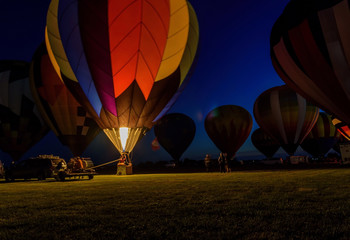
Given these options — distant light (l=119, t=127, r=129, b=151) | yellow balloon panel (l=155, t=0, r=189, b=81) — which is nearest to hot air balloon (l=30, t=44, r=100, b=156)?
distant light (l=119, t=127, r=129, b=151)

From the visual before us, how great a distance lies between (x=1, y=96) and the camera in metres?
24.6

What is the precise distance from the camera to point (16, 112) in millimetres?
24766

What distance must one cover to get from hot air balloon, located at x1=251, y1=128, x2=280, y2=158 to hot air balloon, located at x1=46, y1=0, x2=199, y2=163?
1433 inches

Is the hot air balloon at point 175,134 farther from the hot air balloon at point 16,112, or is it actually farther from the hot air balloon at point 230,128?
the hot air balloon at point 16,112

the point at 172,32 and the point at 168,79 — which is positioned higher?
the point at 172,32

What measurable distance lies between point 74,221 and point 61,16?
1394 cm

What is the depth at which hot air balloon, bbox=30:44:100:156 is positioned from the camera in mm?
21266

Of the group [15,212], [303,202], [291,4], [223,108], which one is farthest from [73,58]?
[223,108]

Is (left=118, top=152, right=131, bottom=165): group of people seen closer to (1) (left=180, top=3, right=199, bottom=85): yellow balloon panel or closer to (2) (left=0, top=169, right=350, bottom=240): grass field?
(1) (left=180, top=3, right=199, bottom=85): yellow balloon panel

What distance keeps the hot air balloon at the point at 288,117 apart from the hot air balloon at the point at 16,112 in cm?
2670

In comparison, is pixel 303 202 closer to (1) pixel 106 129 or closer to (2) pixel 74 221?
(2) pixel 74 221

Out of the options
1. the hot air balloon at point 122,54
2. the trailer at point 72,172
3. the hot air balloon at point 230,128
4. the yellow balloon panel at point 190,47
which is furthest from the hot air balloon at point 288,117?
the trailer at point 72,172

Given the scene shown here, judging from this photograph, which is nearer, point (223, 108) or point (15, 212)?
point (15, 212)

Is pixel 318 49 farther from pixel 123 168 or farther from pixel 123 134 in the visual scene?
pixel 123 168
